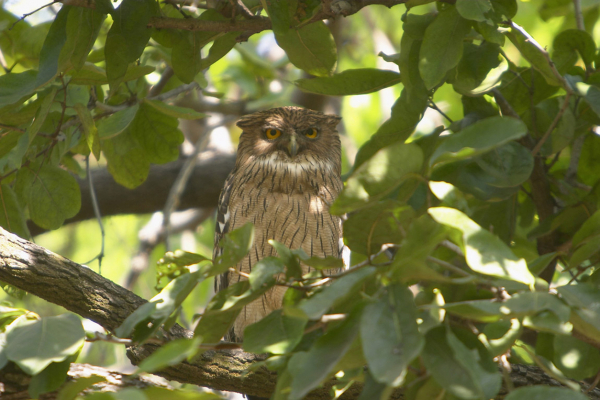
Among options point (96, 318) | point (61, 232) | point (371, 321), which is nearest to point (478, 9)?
point (371, 321)

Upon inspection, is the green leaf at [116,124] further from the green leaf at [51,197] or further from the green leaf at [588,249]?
the green leaf at [588,249]

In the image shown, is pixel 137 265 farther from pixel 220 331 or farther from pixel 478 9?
pixel 478 9

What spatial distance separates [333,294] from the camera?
2.79ft

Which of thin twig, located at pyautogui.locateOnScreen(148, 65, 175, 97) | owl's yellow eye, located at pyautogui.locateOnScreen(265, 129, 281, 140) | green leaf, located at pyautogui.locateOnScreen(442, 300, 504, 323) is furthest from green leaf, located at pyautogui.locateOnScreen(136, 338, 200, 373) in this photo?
thin twig, located at pyautogui.locateOnScreen(148, 65, 175, 97)

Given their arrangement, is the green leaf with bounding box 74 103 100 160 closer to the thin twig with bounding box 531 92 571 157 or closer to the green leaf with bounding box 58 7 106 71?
the green leaf with bounding box 58 7 106 71

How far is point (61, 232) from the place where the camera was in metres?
5.38

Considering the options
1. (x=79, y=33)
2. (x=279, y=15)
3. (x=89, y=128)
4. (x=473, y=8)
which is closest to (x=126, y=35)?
(x=79, y=33)

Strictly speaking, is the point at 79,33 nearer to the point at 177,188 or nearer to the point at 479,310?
the point at 479,310

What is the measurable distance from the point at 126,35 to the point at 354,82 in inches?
24.6

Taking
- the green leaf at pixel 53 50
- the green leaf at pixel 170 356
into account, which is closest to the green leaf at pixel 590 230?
the green leaf at pixel 170 356

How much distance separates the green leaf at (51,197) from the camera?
5.74 ft

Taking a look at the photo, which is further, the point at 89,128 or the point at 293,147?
the point at 293,147

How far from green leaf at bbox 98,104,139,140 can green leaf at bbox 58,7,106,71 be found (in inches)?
9.5

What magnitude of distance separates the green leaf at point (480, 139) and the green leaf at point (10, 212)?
1.35m
